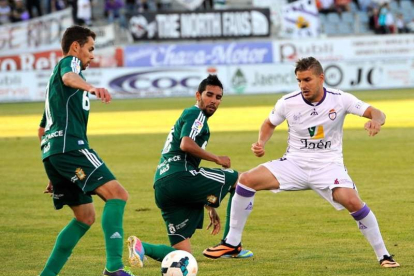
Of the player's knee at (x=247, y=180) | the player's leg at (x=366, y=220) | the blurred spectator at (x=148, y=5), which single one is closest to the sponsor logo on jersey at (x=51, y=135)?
the player's knee at (x=247, y=180)

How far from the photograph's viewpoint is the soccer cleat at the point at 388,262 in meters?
8.49

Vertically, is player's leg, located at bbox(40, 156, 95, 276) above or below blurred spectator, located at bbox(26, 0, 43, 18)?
above

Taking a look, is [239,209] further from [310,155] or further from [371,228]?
[371,228]

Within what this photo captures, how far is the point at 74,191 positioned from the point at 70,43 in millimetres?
1270

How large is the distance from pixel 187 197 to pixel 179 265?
102 centimetres

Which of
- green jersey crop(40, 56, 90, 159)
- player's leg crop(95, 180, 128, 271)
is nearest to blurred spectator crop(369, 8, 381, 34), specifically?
green jersey crop(40, 56, 90, 159)

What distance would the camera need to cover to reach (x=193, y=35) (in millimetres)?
43750

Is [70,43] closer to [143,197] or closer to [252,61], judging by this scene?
[143,197]

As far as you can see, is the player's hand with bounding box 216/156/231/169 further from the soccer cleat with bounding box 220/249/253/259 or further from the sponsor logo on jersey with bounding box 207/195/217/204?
the soccer cleat with bounding box 220/249/253/259

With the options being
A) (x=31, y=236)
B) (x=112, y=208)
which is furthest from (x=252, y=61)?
(x=112, y=208)

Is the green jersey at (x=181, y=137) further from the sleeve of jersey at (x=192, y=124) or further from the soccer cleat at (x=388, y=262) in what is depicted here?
the soccer cleat at (x=388, y=262)

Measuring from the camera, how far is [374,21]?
44906 millimetres

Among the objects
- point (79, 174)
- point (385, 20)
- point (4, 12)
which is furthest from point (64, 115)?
point (385, 20)

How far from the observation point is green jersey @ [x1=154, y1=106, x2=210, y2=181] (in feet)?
28.8
